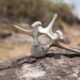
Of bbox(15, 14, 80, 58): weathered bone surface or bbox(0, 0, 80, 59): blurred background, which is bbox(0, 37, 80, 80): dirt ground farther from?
bbox(0, 0, 80, 59): blurred background

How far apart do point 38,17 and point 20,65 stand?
791cm

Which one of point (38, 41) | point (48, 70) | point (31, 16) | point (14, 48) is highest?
point (31, 16)

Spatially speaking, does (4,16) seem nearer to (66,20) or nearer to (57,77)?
(66,20)

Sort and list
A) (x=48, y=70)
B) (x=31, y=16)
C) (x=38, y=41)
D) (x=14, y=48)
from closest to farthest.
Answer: (x=48, y=70)
(x=38, y=41)
(x=14, y=48)
(x=31, y=16)

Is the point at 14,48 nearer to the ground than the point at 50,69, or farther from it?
farther from it

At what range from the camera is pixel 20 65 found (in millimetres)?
3549

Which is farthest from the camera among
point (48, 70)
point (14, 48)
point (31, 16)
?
point (31, 16)

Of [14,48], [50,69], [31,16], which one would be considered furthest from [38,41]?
[31,16]

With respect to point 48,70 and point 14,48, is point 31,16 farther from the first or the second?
point 48,70

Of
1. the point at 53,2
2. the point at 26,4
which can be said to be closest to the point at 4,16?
the point at 26,4

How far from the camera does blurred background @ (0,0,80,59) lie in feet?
29.8

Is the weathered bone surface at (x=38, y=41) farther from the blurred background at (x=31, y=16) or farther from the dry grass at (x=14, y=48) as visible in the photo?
the blurred background at (x=31, y=16)

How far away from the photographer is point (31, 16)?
11.4m

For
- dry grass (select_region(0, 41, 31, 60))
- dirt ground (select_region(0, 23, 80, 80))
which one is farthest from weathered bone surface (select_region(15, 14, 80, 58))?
dry grass (select_region(0, 41, 31, 60))
